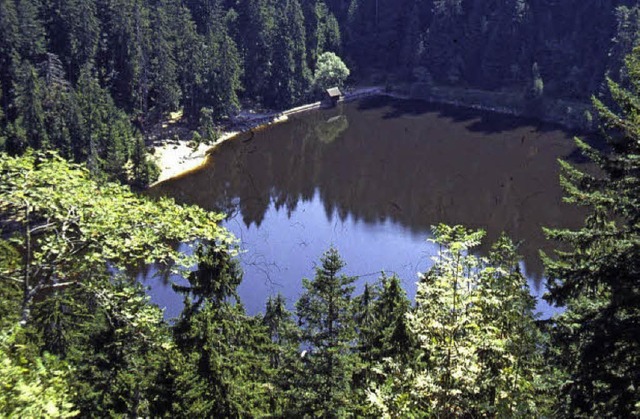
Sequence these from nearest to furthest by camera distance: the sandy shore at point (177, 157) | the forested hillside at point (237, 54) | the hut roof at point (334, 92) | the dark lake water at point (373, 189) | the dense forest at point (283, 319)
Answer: the dense forest at point (283, 319) → the dark lake water at point (373, 189) → the forested hillside at point (237, 54) → the sandy shore at point (177, 157) → the hut roof at point (334, 92)

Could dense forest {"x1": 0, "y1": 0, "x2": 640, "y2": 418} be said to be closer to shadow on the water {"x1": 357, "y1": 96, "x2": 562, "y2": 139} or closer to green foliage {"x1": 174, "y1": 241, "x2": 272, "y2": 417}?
green foliage {"x1": 174, "y1": 241, "x2": 272, "y2": 417}

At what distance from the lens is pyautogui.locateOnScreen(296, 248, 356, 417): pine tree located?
23469mm

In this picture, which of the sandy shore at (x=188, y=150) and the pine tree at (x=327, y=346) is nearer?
the pine tree at (x=327, y=346)

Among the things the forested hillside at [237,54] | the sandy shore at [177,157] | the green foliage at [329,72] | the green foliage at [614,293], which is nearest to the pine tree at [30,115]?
the forested hillside at [237,54]

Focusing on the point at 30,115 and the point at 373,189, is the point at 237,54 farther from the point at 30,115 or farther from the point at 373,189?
the point at 30,115

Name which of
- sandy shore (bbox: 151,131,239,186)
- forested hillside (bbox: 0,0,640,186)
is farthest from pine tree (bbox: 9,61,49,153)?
sandy shore (bbox: 151,131,239,186)

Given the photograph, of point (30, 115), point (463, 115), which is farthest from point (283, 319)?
point (463, 115)

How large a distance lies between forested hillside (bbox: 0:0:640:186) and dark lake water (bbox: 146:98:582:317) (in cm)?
1077

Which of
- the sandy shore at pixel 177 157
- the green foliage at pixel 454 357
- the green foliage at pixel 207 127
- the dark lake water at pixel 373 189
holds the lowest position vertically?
the dark lake water at pixel 373 189

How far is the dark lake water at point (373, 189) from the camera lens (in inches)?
2581

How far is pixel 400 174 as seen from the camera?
302 ft

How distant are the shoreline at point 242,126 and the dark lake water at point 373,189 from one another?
2.04 metres

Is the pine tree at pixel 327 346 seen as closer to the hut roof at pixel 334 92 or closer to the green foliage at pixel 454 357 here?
the green foliage at pixel 454 357

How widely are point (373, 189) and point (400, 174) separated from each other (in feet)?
22.8
